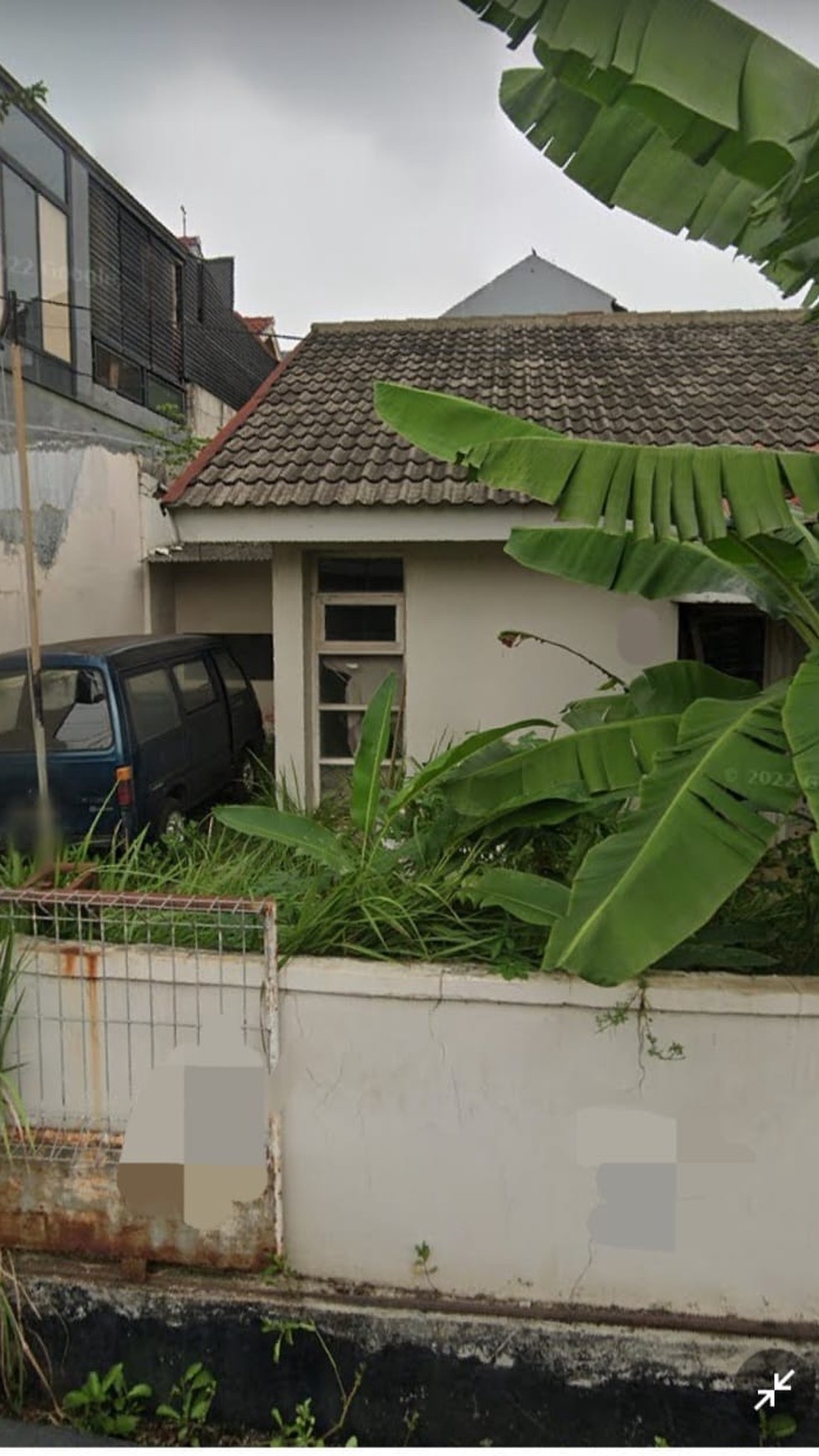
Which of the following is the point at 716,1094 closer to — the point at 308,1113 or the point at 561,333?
the point at 308,1113

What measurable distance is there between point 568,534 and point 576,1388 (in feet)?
10.9

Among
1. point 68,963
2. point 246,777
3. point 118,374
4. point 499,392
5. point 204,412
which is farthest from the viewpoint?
point 204,412

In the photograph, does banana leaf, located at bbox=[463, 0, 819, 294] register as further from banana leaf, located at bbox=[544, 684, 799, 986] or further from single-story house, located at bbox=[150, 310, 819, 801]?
single-story house, located at bbox=[150, 310, 819, 801]

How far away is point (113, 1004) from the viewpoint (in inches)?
131

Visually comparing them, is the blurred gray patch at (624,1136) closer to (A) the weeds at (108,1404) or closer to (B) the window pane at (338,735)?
(A) the weeds at (108,1404)

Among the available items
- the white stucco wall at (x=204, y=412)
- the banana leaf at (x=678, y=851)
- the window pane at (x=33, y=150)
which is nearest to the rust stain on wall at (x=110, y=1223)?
the banana leaf at (x=678, y=851)

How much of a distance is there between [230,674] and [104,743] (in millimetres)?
2833

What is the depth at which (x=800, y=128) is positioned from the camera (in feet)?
9.32

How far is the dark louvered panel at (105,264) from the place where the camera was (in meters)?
10.2

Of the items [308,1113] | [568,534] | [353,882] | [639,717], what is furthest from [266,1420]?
[568,534]

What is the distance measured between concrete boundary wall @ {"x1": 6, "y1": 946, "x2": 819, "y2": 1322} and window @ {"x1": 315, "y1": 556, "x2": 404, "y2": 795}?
141 inches

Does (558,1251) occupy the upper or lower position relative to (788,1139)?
lower

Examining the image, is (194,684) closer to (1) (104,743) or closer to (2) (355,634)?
(2) (355,634)

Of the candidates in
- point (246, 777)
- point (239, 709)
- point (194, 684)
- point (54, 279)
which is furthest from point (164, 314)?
point (246, 777)
